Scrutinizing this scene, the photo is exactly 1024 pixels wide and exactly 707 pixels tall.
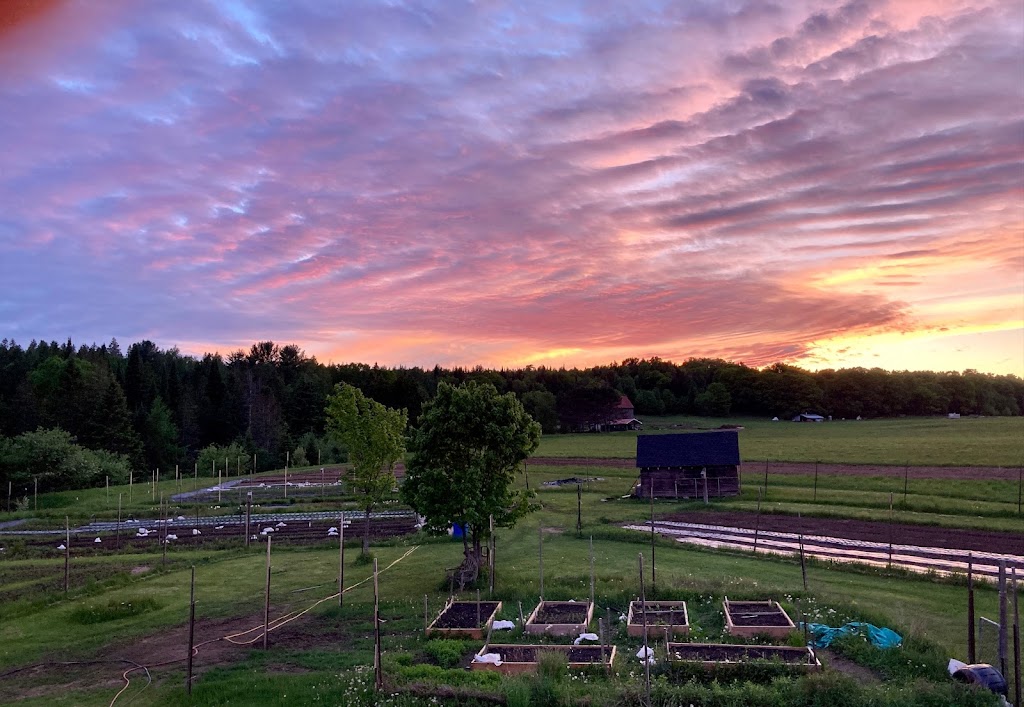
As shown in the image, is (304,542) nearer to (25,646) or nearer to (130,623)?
(130,623)

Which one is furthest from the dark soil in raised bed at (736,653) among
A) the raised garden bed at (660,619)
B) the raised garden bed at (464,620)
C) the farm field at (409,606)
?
the raised garden bed at (464,620)

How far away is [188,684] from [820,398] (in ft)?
427

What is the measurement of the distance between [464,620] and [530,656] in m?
3.02

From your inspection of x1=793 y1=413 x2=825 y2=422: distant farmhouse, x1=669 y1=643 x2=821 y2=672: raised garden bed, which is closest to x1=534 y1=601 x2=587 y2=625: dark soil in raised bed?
x1=669 y1=643 x2=821 y2=672: raised garden bed

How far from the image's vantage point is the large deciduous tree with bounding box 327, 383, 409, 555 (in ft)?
89.9

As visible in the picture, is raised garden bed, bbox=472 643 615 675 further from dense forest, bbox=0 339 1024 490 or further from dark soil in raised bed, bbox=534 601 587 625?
dense forest, bbox=0 339 1024 490

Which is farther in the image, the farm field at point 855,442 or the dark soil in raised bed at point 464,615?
the farm field at point 855,442

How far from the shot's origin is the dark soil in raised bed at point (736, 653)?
13836 mm

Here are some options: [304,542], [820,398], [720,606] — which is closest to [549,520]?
[304,542]

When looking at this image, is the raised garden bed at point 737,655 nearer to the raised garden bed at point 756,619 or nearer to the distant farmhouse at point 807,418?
the raised garden bed at point 756,619

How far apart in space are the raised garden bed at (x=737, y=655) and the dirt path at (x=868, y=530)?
11538mm

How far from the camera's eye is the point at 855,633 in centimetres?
1504

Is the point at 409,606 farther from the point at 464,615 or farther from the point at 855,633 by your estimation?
the point at 855,633

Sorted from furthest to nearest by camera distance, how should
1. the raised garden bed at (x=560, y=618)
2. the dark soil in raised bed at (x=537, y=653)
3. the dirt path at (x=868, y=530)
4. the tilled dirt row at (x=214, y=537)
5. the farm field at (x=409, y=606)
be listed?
the tilled dirt row at (x=214, y=537) < the dirt path at (x=868, y=530) < the raised garden bed at (x=560, y=618) < the dark soil in raised bed at (x=537, y=653) < the farm field at (x=409, y=606)
